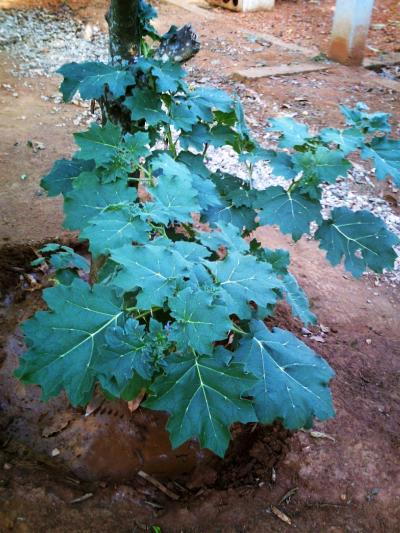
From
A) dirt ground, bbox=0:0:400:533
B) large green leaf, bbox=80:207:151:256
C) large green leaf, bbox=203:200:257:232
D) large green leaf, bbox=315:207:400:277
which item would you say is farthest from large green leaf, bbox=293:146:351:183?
dirt ground, bbox=0:0:400:533

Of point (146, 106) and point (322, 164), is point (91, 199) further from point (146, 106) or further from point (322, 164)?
point (322, 164)

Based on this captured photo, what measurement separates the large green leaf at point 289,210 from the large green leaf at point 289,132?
0.63 feet

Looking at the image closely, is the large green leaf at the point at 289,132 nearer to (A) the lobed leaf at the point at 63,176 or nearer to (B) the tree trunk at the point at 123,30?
(B) the tree trunk at the point at 123,30

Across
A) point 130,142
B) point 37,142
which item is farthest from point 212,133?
point 37,142

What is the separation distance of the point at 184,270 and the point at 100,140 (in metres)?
0.73

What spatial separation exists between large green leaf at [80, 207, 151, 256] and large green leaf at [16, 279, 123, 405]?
0.43 ft

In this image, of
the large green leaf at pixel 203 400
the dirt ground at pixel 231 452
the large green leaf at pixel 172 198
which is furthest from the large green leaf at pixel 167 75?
the dirt ground at pixel 231 452

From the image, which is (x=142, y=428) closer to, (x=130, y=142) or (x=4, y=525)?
(x=4, y=525)

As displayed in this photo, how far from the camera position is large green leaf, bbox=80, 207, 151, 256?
1.64 meters

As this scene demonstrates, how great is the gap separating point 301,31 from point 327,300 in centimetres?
741

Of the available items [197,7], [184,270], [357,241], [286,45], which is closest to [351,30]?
[286,45]

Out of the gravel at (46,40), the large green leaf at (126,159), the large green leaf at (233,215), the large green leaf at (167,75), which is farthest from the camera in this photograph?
the gravel at (46,40)

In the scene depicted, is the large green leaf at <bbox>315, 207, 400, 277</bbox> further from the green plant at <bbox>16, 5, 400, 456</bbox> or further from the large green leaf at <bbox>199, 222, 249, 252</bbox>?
the large green leaf at <bbox>199, 222, 249, 252</bbox>

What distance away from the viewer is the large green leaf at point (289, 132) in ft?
6.69
